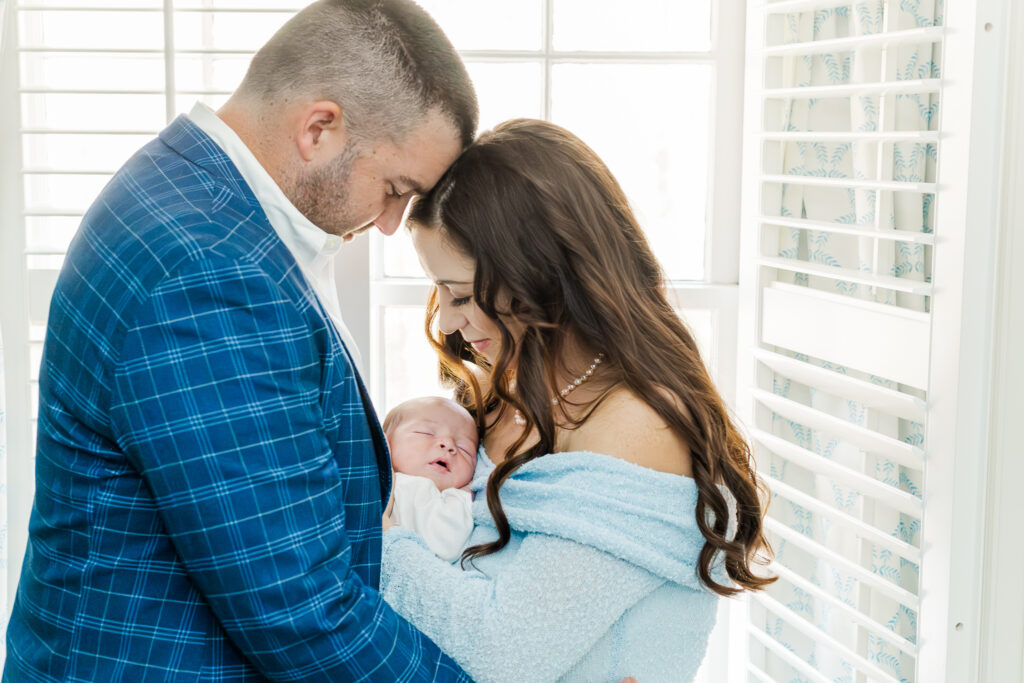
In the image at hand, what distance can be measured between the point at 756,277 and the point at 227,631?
1357 mm

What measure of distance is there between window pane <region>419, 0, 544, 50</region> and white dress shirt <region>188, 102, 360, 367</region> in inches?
42.1

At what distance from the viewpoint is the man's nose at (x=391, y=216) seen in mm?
1360

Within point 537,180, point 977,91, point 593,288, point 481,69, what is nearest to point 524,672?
point 593,288

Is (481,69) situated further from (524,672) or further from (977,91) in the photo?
(524,672)

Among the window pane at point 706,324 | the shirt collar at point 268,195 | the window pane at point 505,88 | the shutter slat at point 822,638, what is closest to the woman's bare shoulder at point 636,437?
the shirt collar at point 268,195

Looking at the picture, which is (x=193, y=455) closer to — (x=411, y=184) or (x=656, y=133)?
(x=411, y=184)

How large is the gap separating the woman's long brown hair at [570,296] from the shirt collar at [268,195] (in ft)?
0.92

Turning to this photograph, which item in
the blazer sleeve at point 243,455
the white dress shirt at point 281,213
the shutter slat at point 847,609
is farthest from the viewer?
the shutter slat at point 847,609

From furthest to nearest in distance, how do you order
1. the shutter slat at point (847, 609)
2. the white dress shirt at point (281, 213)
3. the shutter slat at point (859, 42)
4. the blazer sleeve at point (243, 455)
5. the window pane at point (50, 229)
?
the window pane at point (50, 229)
the shutter slat at point (847, 609)
the shutter slat at point (859, 42)
the white dress shirt at point (281, 213)
the blazer sleeve at point (243, 455)

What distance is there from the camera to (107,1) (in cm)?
199

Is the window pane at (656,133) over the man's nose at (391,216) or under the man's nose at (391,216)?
over

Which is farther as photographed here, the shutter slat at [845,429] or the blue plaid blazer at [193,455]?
the shutter slat at [845,429]

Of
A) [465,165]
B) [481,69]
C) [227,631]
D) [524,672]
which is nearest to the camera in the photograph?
[227,631]

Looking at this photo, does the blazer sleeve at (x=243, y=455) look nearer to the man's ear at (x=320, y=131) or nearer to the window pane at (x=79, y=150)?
the man's ear at (x=320, y=131)
